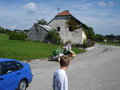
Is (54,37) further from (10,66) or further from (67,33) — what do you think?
(10,66)

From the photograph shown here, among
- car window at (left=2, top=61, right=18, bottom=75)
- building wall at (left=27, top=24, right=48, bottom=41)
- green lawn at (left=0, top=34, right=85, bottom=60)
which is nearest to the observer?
car window at (left=2, top=61, right=18, bottom=75)

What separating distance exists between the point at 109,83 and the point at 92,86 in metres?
1.27

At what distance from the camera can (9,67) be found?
22.0ft

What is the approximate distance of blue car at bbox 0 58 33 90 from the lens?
6187 millimetres

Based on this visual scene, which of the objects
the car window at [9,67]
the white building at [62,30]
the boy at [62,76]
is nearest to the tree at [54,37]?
the white building at [62,30]

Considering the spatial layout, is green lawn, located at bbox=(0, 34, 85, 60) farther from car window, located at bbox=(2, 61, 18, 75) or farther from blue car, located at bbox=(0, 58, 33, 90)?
car window, located at bbox=(2, 61, 18, 75)

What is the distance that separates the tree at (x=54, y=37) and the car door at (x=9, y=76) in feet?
122

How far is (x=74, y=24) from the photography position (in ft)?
150

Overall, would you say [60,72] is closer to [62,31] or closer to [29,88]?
[29,88]

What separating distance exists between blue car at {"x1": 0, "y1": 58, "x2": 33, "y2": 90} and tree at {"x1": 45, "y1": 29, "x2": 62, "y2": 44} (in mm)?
36446

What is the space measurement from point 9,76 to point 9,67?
0.43 m

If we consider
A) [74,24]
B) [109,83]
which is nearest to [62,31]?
[74,24]

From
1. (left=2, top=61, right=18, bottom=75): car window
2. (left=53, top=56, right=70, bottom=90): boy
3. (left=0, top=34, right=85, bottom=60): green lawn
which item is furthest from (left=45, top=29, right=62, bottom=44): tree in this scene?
(left=53, top=56, right=70, bottom=90): boy

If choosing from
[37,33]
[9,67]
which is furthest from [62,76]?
[37,33]
